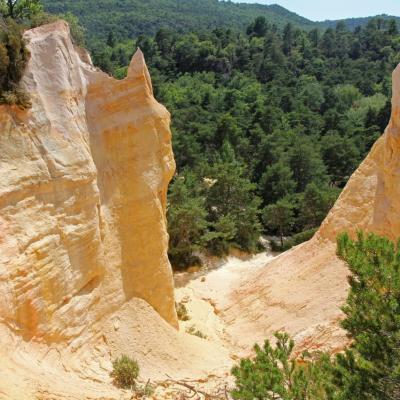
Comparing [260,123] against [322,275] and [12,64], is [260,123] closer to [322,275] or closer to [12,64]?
[322,275]

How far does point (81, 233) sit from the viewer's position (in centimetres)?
1126

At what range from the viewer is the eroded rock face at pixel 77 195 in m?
9.83

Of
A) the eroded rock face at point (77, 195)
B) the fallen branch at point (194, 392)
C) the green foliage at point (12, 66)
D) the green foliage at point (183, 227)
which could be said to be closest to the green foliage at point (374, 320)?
the fallen branch at point (194, 392)

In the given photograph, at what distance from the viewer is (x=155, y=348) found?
12297 mm

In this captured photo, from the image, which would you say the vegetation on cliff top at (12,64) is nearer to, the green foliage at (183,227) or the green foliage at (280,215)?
the green foliage at (183,227)

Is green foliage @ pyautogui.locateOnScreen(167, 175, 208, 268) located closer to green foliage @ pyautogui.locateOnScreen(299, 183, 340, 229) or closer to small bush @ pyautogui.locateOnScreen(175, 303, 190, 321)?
small bush @ pyautogui.locateOnScreen(175, 303, 190, 321)

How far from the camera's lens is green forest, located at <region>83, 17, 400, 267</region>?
2834 centimetres

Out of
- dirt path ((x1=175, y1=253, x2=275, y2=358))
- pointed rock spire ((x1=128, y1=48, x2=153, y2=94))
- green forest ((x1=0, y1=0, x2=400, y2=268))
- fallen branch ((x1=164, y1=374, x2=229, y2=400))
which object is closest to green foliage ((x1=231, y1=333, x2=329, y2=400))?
fallen branch ((x1=164, y1=374, x2=229, y2=400))

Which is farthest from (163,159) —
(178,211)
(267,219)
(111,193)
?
(267,219)

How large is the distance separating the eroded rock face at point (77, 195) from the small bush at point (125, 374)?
1.21 metres

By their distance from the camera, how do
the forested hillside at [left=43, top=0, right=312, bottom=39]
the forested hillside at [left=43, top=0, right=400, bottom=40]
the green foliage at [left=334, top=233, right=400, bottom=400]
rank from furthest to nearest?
the forested hillside at [left=43, top=0, right=312, bottom=39], the forested hillside at [left=43, top=0, right=400, bottom=40], the green foliage at [left=334, top=233, right=400, bottom=400]

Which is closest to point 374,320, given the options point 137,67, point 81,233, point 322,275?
point 81,233

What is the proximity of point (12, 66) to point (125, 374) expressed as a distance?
7304mm

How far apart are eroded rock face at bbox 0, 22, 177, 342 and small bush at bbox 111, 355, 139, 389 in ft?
3.98
